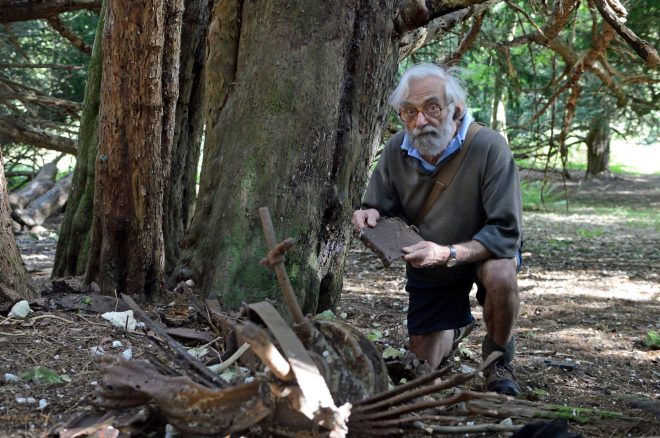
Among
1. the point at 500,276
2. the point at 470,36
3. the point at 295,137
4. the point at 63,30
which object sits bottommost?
the point at 500,276

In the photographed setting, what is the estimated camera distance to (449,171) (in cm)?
395

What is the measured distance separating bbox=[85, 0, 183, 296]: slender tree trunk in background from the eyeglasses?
145 centimetres

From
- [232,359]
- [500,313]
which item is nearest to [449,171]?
[500,313]

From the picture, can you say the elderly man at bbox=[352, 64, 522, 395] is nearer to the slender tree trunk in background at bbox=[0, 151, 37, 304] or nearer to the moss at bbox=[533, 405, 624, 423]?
the moss at bbox=[533, 405, 624, 423]

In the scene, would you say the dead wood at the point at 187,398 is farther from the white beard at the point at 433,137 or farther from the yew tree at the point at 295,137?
the white beard at the point at 433,137

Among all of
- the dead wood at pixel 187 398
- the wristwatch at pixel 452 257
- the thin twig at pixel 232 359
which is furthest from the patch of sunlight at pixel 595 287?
the dead wood at pixel 187 398

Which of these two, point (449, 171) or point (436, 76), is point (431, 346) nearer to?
point (449, 171)

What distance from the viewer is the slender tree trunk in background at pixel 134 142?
4.11m

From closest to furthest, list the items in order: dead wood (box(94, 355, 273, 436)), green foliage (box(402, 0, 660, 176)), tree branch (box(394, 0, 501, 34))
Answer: dead wood (box(94, 355, 273, 436))
tree branch (box(394, 0, 501, 34))
green foliage (box(402, 0, 660, 176))

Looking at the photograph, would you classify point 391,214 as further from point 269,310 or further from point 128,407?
point 128,407

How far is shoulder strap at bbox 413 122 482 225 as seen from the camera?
3934mm

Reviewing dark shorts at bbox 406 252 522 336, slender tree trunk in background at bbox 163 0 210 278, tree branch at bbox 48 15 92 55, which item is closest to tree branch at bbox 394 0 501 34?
dark shorts at bbox 406 252 522 336

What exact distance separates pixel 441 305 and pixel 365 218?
2.45 feet

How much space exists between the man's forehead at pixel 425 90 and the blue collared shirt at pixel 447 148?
0.67 ft
